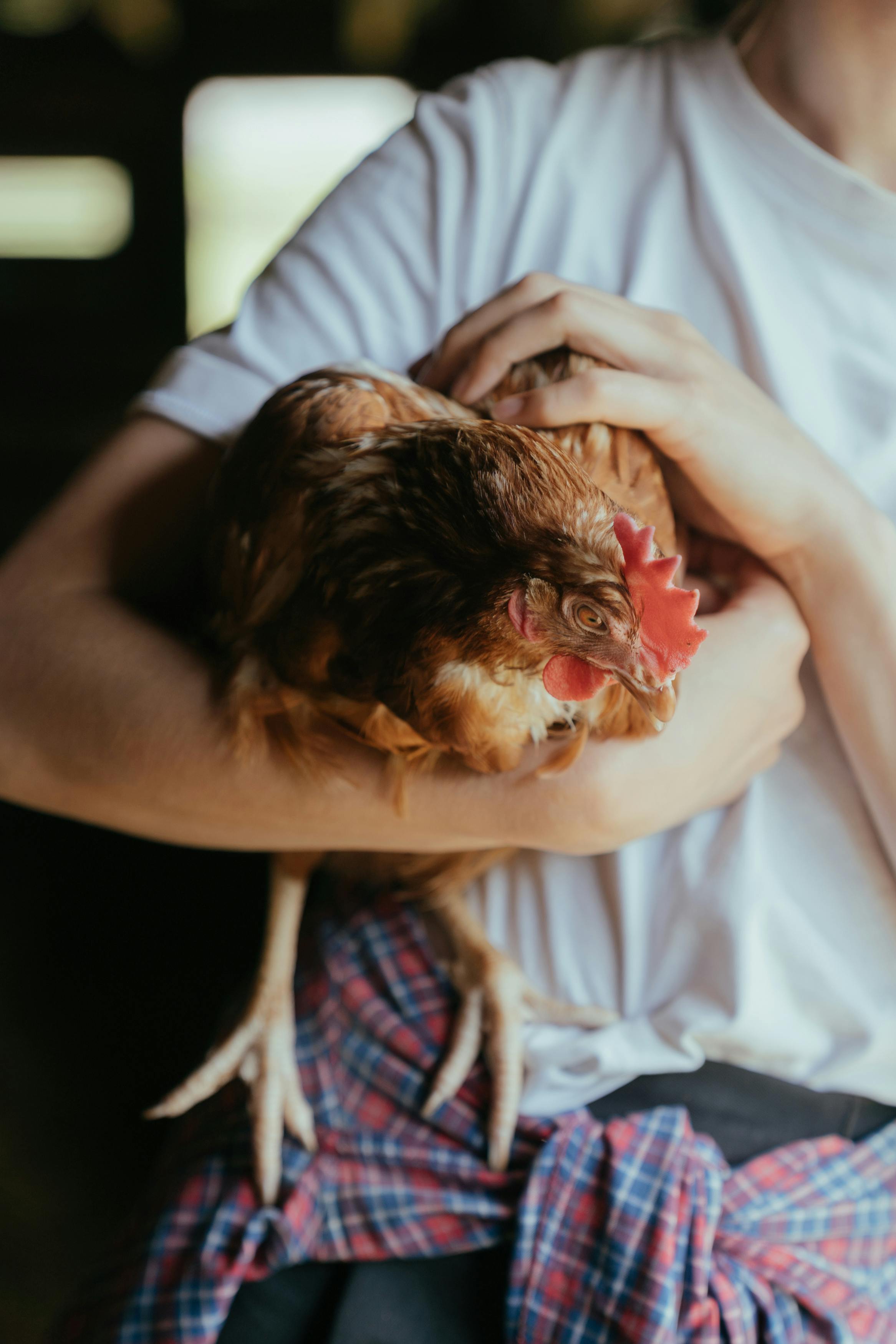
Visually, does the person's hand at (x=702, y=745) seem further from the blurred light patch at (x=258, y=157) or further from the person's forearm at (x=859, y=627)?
the blurred light patch at (x=258, y=157)

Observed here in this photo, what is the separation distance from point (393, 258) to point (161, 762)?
1.64ft

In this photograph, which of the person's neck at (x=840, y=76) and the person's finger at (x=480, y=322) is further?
the person's neck at (x=840, y=76)

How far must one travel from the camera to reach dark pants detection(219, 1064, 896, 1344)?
0.82m

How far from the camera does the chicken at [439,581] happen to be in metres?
0.47

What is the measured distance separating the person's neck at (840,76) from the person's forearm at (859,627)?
343mm

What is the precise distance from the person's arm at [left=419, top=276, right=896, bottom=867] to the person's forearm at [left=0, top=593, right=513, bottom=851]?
0.28 metres

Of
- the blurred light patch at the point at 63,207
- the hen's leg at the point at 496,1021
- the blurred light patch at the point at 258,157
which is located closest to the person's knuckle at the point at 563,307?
the hen's leg at the point at 496,1021

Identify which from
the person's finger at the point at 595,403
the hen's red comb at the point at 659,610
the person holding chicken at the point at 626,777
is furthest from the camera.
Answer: the person holding chicken at the point at 626,777

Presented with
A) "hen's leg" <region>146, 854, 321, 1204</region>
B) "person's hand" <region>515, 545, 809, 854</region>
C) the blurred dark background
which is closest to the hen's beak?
"person's hand" <region>515, 545, 809, 854</region>

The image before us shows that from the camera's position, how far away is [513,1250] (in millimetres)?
804

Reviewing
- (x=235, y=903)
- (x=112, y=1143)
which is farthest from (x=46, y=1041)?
(x=235, y=903)

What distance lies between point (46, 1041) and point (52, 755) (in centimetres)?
139

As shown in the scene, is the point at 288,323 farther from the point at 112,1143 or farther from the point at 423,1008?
the point at 112,1143

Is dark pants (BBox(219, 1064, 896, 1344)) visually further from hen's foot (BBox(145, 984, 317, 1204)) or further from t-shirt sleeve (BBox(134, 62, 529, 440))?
t-shirt sleeve (BBox(134, 62, 529, 440))
